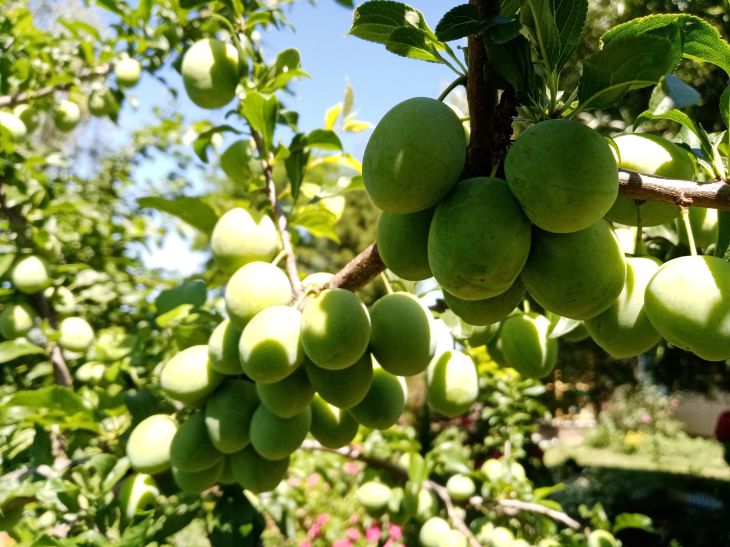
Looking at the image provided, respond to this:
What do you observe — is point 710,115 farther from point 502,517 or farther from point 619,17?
point 502,517

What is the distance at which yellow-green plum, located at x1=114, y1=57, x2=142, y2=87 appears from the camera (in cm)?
204

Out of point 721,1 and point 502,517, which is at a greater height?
point 721,1

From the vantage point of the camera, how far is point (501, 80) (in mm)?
585

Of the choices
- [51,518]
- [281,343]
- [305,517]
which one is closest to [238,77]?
[281,343]

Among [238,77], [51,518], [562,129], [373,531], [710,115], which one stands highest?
[562,129]

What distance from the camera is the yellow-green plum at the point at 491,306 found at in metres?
0.68

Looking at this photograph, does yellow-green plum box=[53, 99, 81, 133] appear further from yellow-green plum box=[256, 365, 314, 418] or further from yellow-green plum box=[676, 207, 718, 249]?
yellow-green plum box=[676, 207, 718, 249]

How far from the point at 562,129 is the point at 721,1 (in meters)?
4.09

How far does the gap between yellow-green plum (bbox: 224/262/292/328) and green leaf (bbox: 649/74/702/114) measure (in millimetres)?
719

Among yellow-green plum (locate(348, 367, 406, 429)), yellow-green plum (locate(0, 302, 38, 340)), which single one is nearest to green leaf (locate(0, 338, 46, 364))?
yellow-green plum (locate(0, 302, 38, 340))

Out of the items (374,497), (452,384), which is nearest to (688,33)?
(452,384)

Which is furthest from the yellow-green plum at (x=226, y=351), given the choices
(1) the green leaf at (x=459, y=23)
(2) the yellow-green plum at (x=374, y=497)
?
(2) the yellow-green plum at (x=374, y=497)

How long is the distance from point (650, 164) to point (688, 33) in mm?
164

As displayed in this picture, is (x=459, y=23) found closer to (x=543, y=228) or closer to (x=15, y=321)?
(x=543, y=228)
